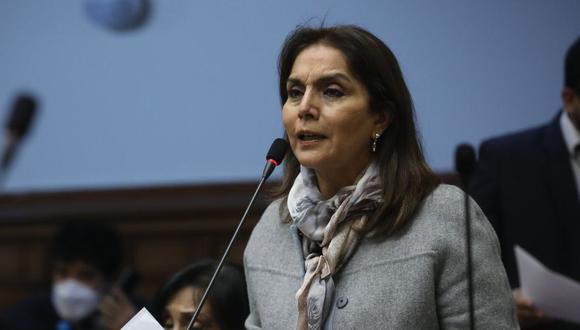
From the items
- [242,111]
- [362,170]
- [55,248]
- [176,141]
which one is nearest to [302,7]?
[242,111]

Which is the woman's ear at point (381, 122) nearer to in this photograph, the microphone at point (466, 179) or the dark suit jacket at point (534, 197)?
the microphone at point (466, 179)

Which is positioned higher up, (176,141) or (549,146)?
(549,146)

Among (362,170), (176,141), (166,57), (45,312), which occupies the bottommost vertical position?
(45,312)

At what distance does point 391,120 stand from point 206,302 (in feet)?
2.29

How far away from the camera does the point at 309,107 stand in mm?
2027

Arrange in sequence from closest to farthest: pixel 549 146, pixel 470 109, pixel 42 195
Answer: pixel 549 146, pixel 470 109, pixel 42 195

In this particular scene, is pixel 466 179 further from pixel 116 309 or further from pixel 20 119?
pixel 116 309

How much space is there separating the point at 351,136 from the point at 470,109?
1998 mm

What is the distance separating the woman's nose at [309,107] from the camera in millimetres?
2027

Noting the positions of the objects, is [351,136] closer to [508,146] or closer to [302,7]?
[508,146]

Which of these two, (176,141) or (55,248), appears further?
(176,141)

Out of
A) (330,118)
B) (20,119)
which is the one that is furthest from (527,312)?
(20,119)

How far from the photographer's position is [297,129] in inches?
80.7

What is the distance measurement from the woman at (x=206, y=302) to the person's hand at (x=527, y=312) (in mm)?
646
